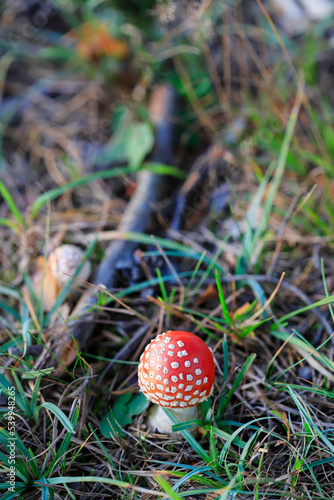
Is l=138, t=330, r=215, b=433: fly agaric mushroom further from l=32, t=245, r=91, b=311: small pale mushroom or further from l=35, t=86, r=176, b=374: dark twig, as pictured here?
l=32, t=245, r=91, b=311: small pale mushroom

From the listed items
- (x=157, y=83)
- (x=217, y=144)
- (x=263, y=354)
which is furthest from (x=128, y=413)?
(x=157, y=83)

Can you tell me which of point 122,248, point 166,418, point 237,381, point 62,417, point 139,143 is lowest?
point 166,418

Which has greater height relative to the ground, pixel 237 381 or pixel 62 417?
pixel 62 417

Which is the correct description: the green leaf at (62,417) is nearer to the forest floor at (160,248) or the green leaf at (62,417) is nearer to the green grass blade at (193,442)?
the forest floor at (160,248)

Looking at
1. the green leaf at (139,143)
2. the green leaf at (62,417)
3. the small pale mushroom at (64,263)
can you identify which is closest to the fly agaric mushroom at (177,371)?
the green leaf at (62,417)

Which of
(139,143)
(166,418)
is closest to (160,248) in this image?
(166,418)

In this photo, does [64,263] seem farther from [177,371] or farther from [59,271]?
[177,371]

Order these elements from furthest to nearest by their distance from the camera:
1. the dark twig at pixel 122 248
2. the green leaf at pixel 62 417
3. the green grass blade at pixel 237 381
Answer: the dark twig at pixel 122 248 → the green grass blade at pixel 237 381 → the green leaf at pixel 62 417
